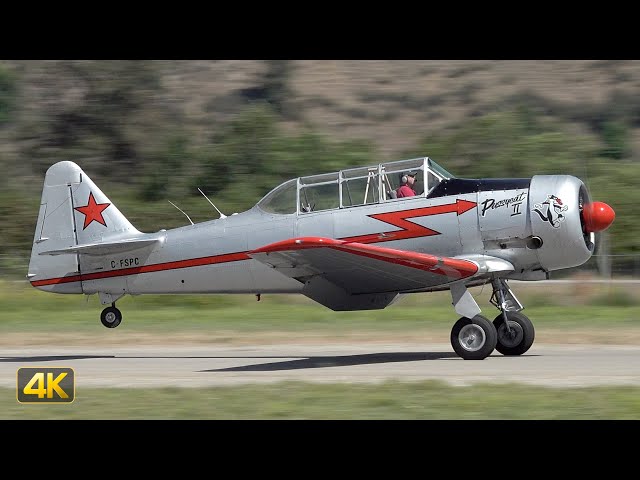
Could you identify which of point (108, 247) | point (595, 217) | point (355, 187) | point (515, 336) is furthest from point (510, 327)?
point (108, 247)

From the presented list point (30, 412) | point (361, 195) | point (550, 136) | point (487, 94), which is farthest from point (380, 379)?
point (487, 94)

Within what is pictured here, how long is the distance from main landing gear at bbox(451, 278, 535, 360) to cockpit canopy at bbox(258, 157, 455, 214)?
1536mm

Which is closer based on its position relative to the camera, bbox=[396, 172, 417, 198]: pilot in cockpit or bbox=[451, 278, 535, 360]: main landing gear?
bbox=[451, 278, 535, 360]: main landing gear

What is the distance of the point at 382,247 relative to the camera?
12.8 metres

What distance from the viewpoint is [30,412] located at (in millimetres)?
9422

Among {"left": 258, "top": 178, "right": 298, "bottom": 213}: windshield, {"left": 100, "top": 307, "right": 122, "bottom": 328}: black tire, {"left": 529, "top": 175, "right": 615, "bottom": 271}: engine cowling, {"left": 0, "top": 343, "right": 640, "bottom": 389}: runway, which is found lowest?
{"left": 0, "top": 343, "right": 640, "bottom": 389}: runway

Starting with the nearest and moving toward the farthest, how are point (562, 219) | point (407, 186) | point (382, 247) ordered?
point (562, 219) < point (382, 247) < point (407, 186)

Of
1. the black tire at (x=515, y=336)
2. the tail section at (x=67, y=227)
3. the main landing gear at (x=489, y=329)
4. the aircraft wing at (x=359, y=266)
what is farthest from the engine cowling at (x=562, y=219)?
the tail section at (x=67, y=227)

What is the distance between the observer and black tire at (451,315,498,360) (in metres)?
12.4

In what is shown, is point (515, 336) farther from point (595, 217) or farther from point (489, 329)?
point (595, 217)

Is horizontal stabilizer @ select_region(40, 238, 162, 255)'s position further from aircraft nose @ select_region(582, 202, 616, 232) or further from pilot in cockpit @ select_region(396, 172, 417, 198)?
aircraft nose @ select_region(582, 202, 616, 232)

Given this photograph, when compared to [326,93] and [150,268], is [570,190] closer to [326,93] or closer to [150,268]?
[150,268]

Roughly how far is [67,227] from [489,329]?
6732 millimetres

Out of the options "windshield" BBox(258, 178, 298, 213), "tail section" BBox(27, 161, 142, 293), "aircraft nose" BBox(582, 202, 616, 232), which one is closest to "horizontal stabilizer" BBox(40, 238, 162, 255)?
"tail section" BBox(27, 161, 142, 293)
